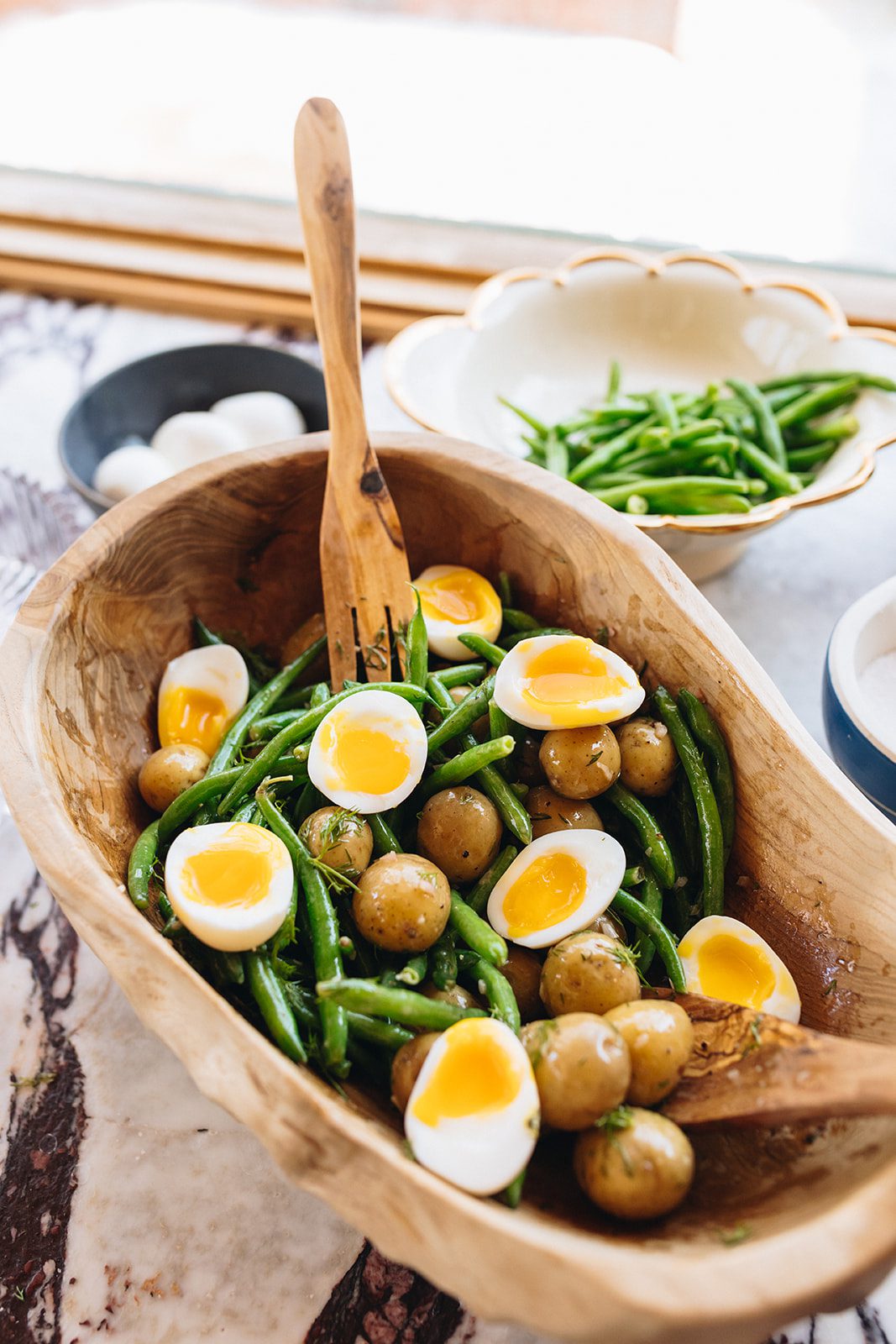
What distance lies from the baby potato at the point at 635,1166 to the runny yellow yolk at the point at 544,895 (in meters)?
0.26

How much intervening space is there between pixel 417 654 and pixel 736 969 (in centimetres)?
58

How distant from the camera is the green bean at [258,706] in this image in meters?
1.31

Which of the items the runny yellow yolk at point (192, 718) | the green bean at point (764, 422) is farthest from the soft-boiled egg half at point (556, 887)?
the green bean at point (764, 422)

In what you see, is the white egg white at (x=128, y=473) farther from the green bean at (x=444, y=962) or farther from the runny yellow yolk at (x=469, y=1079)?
the runny yellow yolk at (x=469, y=1079)

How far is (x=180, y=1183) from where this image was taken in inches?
47.0

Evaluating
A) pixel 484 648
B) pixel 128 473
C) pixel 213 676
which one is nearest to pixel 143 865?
pixel 213 676

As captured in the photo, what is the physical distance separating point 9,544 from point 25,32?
1927mm

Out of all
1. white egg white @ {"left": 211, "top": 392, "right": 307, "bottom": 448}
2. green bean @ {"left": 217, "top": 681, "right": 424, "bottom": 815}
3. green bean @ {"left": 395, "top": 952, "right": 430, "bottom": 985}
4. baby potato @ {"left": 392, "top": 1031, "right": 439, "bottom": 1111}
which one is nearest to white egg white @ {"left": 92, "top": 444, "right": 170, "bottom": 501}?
white egg white @ {"left": 211, "top": 392, "right": 307, "bottom": 448}

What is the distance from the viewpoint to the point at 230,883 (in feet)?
3.60

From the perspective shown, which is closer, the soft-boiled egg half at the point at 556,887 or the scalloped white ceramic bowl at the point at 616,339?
the soft-boiled egg half at the point at 556,887

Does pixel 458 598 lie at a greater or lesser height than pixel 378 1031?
greater

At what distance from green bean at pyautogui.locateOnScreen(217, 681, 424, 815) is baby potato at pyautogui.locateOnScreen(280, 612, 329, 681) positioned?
20 centimetres

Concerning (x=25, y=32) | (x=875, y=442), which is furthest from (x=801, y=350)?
(x=25, y=32)

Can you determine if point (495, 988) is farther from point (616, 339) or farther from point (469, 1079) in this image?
point (616, 339)
